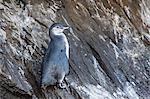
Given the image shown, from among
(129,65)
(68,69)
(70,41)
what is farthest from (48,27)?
(129,65)

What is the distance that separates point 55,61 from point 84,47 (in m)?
1.22

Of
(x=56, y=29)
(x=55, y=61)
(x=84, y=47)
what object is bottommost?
(x=84, y=47)

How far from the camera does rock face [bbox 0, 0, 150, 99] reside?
712 centimetres

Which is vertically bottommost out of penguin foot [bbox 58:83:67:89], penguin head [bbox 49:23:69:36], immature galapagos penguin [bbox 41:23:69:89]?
penguin foot [bbox 58:83:67:89]

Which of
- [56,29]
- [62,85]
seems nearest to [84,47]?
[56,29]

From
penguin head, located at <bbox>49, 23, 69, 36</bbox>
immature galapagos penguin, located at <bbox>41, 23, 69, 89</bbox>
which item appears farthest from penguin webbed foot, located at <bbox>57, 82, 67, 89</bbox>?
penguin head, located at <bbox>49, 23, 69, 36</bbox>

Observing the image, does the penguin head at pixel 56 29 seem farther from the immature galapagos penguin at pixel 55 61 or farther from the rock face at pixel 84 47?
the rock face at pixel 84 47

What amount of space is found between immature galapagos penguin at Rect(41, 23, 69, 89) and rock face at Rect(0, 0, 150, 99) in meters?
0.20

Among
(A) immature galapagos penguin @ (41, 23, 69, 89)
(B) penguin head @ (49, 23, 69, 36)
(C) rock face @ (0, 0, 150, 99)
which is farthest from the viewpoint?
(B) penguin head @ (49, 23, 69, 36)

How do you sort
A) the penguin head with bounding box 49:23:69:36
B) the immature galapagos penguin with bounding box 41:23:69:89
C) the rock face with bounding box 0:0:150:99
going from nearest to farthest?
the immature galapagos penguin with bounding box 41:23:69:89 → the rock face with bounding box 0:0:150:99 → the penguin head with bounding box 49:23:69:36

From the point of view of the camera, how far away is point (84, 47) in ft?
26.8

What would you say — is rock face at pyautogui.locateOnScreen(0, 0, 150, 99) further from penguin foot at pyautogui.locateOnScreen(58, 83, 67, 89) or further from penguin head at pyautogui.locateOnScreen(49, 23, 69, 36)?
penguin head at pyautogui.locateOnScreen(49, 23, 69, 36)

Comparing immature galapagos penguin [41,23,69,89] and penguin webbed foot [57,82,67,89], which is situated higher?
immature galapagos penguin [41,23,69,89]

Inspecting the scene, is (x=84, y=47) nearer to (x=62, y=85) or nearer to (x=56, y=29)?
(x=56, y=29)
